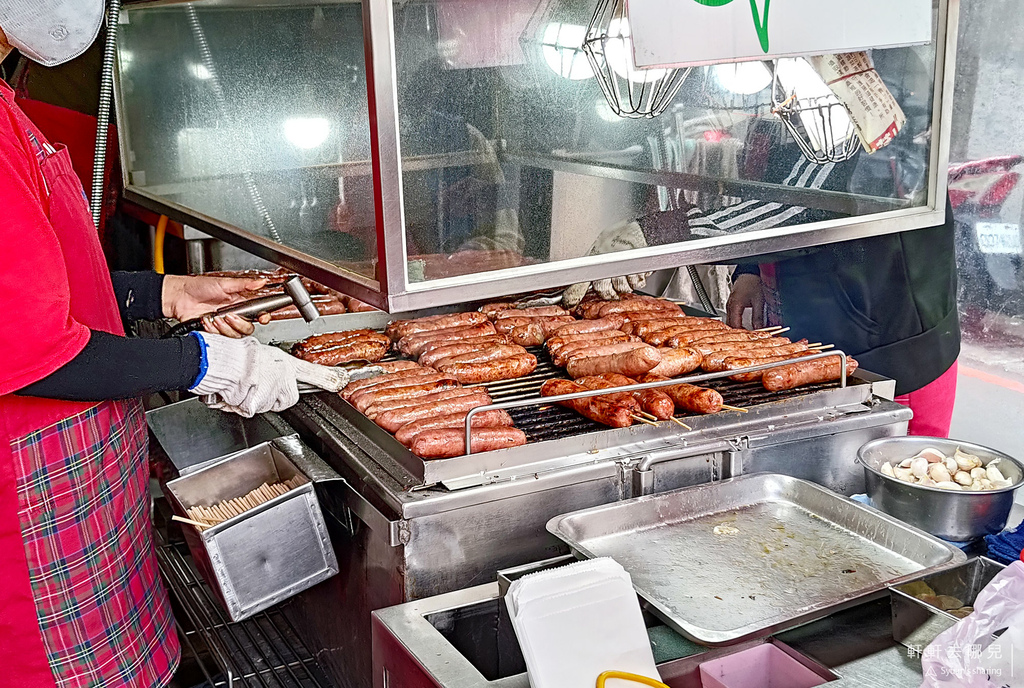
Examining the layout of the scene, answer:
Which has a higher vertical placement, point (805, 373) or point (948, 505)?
point (805, 373)

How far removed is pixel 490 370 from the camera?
131 inches

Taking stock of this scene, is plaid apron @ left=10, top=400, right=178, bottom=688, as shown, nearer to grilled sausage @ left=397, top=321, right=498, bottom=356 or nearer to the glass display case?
the glass display case

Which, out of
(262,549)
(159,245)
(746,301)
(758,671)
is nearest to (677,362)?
(758,671)

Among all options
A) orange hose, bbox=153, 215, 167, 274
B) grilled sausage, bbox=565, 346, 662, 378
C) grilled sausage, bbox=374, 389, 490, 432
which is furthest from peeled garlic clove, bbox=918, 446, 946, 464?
orange hose, bbox=153, 215, 167, 274

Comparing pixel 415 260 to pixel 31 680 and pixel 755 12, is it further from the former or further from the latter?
pixel 31 680

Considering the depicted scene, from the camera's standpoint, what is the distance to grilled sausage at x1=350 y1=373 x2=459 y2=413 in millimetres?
3018

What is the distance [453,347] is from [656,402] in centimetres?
90

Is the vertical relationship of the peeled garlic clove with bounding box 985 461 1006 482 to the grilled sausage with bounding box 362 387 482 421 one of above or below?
below

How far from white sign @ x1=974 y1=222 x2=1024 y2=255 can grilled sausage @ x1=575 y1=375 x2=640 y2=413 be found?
2044 mm

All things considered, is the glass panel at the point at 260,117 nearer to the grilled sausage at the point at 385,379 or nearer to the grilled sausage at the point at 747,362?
the grilled sausage at the point at 385,379

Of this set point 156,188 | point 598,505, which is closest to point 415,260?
point 598,505

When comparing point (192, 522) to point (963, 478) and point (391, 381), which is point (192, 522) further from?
point (963, 478)

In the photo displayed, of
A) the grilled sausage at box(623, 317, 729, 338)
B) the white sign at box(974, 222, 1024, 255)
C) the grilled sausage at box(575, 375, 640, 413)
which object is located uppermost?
the white sign at box(974, 222, 1024, 255)

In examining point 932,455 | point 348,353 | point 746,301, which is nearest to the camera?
point 932,455
